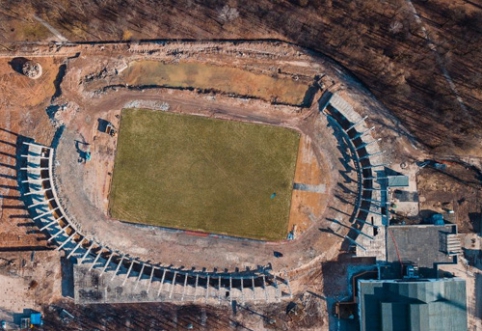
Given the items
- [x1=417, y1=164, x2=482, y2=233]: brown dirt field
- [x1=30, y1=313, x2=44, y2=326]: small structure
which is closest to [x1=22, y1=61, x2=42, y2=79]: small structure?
[x1=30, y1=313, x2=44, y2=326]: small structure

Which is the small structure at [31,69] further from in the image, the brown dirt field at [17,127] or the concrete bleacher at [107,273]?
the concrete bleacher at [107,273]

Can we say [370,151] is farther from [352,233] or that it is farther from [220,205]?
[220,205]

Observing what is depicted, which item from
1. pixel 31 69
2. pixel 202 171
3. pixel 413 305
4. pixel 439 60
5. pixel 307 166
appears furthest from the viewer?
pixel 307 166

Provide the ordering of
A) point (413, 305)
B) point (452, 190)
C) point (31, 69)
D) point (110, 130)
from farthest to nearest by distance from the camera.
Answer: point (452, 190)
point (31, 69)
point (110, 130)
point (413, 305)

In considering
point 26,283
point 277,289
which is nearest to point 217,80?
point 277,289

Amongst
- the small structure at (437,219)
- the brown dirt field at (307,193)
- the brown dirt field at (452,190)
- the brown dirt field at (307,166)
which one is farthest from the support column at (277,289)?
the small structure at (437,219)

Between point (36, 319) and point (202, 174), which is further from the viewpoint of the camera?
point (202, 174)

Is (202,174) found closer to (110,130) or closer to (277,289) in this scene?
(110,130)
